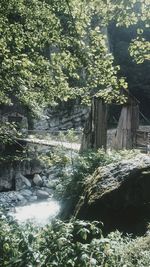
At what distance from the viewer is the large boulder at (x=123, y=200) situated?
5.97 metres

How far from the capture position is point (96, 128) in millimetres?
10172

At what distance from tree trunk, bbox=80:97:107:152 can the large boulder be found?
3734 millimetres

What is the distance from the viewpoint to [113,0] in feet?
15.2

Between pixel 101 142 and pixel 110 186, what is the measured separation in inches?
158

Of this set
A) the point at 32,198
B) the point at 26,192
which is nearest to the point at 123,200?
the point at 32,198

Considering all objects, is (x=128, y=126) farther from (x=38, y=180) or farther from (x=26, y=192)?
(x=38, y=180)

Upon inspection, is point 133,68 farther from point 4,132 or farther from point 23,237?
point 23,237

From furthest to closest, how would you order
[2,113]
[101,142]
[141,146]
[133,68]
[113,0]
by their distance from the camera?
[133,68], [2,113], [141,146], [101,142], [113,0]

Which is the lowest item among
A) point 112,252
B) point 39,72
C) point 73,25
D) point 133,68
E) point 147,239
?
point 147,239

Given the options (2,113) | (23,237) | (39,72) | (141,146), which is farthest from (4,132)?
(2,113)

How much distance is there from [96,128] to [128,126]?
7.36 feet

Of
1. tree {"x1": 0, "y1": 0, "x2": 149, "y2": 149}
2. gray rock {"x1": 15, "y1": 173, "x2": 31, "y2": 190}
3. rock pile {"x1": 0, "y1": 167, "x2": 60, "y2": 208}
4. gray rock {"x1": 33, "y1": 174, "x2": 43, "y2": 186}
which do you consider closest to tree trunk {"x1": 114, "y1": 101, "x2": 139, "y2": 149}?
rock pile {"x1": 0, "y1": 167, "x2": 60, "y2": 208}

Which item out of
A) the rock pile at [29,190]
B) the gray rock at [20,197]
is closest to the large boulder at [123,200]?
the rock pile at [29,190]

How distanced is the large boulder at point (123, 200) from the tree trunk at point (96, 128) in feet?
12.2
